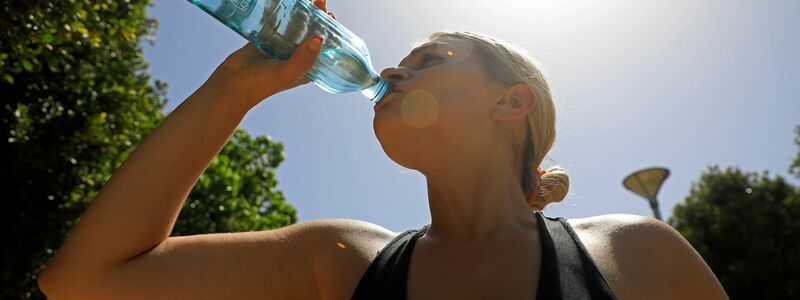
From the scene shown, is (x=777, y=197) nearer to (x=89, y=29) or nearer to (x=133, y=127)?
(x=133, y=127)

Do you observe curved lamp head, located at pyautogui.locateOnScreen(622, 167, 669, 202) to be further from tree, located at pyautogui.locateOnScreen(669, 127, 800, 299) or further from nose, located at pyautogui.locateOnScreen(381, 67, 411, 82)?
tree, located at pyautogui.locateOnScreen(669, 127, 800, 299)

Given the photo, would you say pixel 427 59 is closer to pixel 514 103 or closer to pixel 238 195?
pixel 514 103

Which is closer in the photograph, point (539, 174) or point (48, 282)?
point (48, 282)

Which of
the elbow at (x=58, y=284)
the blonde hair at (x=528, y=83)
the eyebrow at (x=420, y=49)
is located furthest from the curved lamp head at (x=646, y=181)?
the elbow at (x=58, y=284)

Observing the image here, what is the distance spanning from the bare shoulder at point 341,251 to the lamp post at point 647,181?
480 inches

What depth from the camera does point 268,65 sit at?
81.1 inches

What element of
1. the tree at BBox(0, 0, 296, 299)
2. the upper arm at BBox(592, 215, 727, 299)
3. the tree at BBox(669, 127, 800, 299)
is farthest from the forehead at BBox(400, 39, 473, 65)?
the tree at BBox(669, 127, 800, 299)

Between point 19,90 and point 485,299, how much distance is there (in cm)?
1003

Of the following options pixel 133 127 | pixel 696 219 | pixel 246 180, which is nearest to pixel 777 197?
pixel 696 219

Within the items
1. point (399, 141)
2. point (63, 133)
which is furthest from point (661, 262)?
point (63, 133)

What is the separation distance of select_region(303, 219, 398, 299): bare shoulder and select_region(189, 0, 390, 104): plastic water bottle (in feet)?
1.80

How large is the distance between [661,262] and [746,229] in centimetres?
2771

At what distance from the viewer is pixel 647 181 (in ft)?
43.4

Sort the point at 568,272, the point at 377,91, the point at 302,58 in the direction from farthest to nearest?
the point at 377,91 < the point at 302,58 < the point at 568,272
